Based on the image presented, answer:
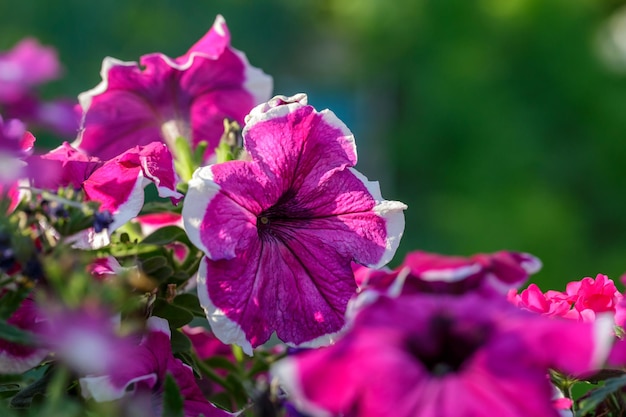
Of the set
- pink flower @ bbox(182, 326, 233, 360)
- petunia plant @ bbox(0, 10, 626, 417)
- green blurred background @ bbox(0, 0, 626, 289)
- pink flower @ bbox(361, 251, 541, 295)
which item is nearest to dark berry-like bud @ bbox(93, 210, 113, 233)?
petunia plant @ bbox(0, 10, 626, 417)

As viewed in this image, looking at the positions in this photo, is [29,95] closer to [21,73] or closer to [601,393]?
[21,73]

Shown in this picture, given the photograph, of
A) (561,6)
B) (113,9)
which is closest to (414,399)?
(113,9)

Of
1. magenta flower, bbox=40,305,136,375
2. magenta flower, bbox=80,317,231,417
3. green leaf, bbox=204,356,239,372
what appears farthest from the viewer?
A: green leaf, bbox=204,356,239,372

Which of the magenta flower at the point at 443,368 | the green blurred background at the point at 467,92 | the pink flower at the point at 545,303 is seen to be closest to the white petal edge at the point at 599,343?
the magenta flower at the point at 443,368

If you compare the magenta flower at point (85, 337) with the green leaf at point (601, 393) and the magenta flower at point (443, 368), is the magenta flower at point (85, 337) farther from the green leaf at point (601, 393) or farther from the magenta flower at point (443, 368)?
the green leaf at point (601, 393)

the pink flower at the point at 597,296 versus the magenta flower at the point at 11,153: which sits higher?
the magenta flower at the point at 11,153

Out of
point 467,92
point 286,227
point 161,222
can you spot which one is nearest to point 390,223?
point 286,227

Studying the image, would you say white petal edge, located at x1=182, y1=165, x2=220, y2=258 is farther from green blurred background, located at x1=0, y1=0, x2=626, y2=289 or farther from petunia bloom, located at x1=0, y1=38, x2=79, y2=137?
green blurred background, located at x1=0, y1=0, x2=626, y2=289
